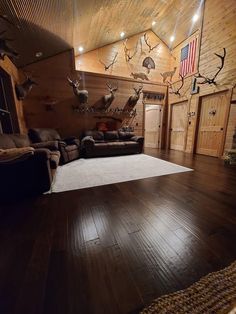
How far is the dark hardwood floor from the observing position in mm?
878

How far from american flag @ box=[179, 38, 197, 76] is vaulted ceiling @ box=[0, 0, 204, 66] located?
0.45 metres

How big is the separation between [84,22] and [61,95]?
87.8 inches

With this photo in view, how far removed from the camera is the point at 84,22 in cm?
394

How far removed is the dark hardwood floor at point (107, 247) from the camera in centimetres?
88

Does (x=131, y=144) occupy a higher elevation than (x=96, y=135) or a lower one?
lower

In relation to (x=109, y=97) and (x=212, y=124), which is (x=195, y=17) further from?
(x=109, y=97)

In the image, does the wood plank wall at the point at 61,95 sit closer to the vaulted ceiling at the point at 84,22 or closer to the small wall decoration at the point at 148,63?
the vaulted ceiling at the point at 84,22

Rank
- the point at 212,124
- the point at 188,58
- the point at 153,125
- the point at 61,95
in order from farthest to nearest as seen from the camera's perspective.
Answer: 1. the point at 153,125
2. the point at 188,58
3. the point at 61,95
4. the point at 212,124

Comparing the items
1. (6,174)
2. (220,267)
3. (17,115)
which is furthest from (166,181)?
(17,115)

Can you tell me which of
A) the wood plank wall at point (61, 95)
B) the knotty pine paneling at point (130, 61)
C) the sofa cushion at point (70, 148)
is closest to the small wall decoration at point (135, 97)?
the wood plank wall at point (61, 95)

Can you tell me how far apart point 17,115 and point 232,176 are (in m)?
5.58

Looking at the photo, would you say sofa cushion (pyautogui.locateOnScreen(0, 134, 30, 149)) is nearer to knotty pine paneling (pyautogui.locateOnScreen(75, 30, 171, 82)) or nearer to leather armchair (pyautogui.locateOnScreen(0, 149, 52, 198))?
leather armchair (pyautogui.locateOnScreen(0, 149, 52, 198))

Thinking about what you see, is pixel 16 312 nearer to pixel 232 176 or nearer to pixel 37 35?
pixel 232 176

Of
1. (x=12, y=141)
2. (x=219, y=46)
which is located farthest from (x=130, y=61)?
(x=12, y=141)
